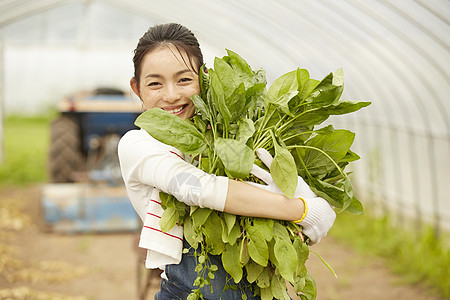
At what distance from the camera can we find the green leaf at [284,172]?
1.30 meters

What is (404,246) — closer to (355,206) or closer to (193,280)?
(355,206)

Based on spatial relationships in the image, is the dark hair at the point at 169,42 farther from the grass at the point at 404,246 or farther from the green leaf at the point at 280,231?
the grass at the point at 404,246

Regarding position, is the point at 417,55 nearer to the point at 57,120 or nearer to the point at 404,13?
the point at 404,13

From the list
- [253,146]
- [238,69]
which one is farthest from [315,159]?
[238,69]

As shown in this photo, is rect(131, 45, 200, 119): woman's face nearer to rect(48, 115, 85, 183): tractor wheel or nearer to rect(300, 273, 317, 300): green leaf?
rect(300, 273, 317, 300): green leaf

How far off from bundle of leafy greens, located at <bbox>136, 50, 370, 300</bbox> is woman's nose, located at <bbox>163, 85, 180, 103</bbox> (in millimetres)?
57

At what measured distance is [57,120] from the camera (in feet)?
22.2

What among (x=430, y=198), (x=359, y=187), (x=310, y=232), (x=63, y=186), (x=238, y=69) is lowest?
(x=63, y=186)

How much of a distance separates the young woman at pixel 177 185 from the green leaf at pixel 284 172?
0.12 ft

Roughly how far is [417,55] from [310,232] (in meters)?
3.57

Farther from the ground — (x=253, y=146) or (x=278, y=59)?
(x=253, y=146)

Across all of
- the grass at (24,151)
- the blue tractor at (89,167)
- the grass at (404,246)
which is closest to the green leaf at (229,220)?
the grass at (404,246)

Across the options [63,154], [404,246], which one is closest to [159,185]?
[404,246]

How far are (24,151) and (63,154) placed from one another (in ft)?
16.0
